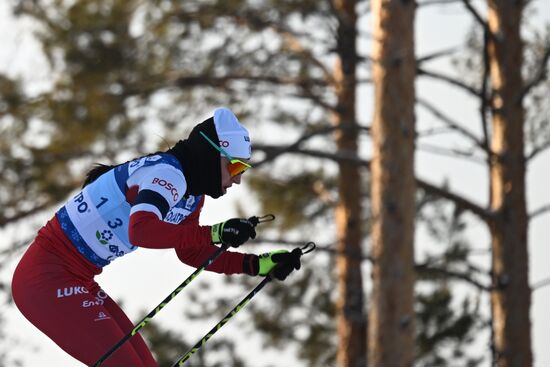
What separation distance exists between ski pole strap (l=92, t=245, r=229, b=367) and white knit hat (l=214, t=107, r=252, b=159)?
43 centimetres

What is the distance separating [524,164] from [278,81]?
3584 millimetres

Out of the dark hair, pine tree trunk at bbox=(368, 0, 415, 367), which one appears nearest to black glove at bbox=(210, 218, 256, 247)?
the dark hair

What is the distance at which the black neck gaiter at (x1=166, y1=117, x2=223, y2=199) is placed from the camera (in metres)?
6.04

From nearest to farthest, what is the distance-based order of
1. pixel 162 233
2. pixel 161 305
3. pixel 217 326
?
pixel 162 233 < pixel 161 305 < pixel 217 326

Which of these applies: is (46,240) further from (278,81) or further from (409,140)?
(278,81)

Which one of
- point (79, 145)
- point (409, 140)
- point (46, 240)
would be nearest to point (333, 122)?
point (79, 145)

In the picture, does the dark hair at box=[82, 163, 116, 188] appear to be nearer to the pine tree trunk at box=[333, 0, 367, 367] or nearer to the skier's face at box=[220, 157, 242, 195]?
the skier's face at box=[220, 157, 242, 195]

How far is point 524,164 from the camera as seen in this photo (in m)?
12.4

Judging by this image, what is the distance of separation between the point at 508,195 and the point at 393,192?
1.56 metres

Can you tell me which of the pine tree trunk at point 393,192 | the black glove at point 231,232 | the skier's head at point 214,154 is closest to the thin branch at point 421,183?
the pine tree trunk at point 393,192

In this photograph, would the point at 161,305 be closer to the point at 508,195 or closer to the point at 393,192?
the point at 393,192

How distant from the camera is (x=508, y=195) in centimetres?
1236

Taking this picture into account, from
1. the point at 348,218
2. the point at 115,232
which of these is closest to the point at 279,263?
the point at 115,232

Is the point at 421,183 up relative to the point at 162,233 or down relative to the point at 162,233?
down
